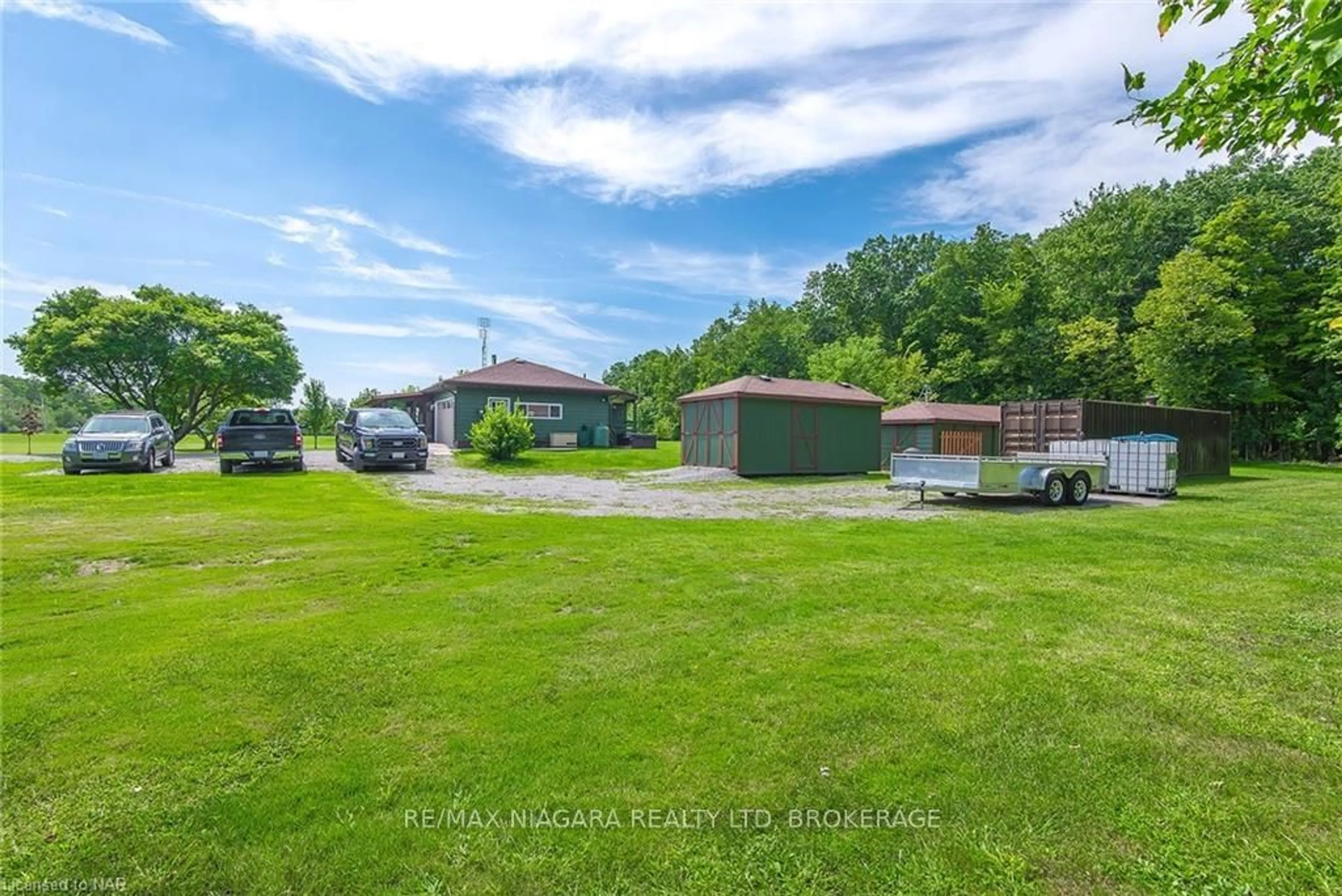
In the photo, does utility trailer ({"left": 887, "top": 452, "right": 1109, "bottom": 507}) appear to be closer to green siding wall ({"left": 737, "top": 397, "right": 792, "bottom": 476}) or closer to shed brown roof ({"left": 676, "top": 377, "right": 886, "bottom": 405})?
green siding wall ({"left": 737, "top": 397, "right": 792, "bottom": 476})

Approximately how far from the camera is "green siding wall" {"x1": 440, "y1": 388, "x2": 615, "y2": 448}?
26.4 meters

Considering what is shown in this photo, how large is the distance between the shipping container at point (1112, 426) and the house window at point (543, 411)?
18.2m

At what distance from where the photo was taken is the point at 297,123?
8.23 m

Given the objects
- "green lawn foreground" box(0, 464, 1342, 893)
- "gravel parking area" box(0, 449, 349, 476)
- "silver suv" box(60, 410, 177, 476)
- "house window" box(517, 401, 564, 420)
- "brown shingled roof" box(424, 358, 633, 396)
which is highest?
"brown shingled roof" box(424, 358, 633, 396)

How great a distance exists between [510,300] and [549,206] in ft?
46.1

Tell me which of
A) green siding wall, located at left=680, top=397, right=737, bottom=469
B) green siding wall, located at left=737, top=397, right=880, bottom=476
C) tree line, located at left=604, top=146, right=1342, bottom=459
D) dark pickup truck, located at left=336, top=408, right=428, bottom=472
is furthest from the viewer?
tree line, located at left=604, top=146, right=1342, bottom=459

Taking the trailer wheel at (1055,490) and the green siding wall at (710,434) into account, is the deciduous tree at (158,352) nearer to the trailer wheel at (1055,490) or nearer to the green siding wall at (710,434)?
the green siding wall at (710,434)

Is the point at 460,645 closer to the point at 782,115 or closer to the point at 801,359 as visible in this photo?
the point at 782,115

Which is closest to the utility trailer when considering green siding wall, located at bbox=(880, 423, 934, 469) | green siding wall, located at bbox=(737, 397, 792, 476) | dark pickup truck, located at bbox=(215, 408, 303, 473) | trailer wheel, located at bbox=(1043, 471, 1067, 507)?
trailer wheel, located at bbox=(1043, 471, 1067, 507)

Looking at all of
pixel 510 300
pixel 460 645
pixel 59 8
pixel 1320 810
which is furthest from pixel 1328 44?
pixel 510 300

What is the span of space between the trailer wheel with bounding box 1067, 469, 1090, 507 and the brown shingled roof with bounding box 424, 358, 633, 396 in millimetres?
20217

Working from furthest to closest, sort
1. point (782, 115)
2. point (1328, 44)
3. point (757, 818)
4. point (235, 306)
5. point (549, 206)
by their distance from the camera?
point (235, 306), point (549, 206), point (782, 115), point (757, 818), point (1328, 44)

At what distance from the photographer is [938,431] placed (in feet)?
90.0

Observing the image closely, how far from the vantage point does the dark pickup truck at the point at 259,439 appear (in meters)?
15.7
